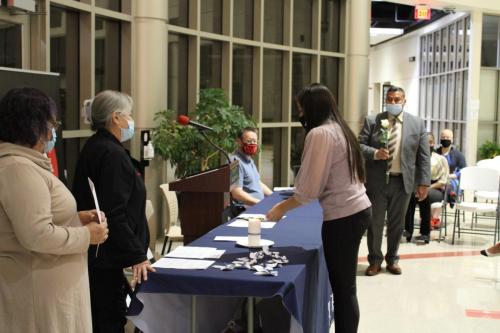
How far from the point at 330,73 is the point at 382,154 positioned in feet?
16.9

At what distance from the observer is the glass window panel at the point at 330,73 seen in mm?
10906

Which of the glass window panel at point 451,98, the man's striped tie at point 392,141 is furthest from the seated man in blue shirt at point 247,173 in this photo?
the glass window panel at point 451,98

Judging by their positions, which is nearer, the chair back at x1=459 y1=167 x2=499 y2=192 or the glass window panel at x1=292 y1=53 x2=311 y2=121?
the chair back at x1=459 y1=167 x2=499 y2=192

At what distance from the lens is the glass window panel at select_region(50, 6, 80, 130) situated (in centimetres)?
598

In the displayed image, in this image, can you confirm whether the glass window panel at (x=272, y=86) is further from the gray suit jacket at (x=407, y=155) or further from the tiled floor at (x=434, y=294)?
the gray suit jacket at (x=407, y=155)

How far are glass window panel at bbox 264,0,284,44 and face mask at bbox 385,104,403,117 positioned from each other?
3.69 metres

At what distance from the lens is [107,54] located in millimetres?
7047

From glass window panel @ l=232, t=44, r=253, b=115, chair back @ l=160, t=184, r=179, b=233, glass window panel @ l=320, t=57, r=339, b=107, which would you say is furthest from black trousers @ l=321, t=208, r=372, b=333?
glass window panel @ l=320, t=57, r=339, b=107

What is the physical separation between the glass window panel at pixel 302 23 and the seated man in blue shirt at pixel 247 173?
16.2ft

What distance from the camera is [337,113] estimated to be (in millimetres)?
3668

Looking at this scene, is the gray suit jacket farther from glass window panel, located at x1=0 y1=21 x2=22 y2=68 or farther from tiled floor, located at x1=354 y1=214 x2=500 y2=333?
glass window panel, located at x1=0 y1=21 x2=22 y2=68

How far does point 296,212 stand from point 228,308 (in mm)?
1002

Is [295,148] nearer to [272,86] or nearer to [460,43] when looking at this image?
[272,86]

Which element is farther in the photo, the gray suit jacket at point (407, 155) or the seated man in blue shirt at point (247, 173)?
the gray suit jacket at point (407, 155)
